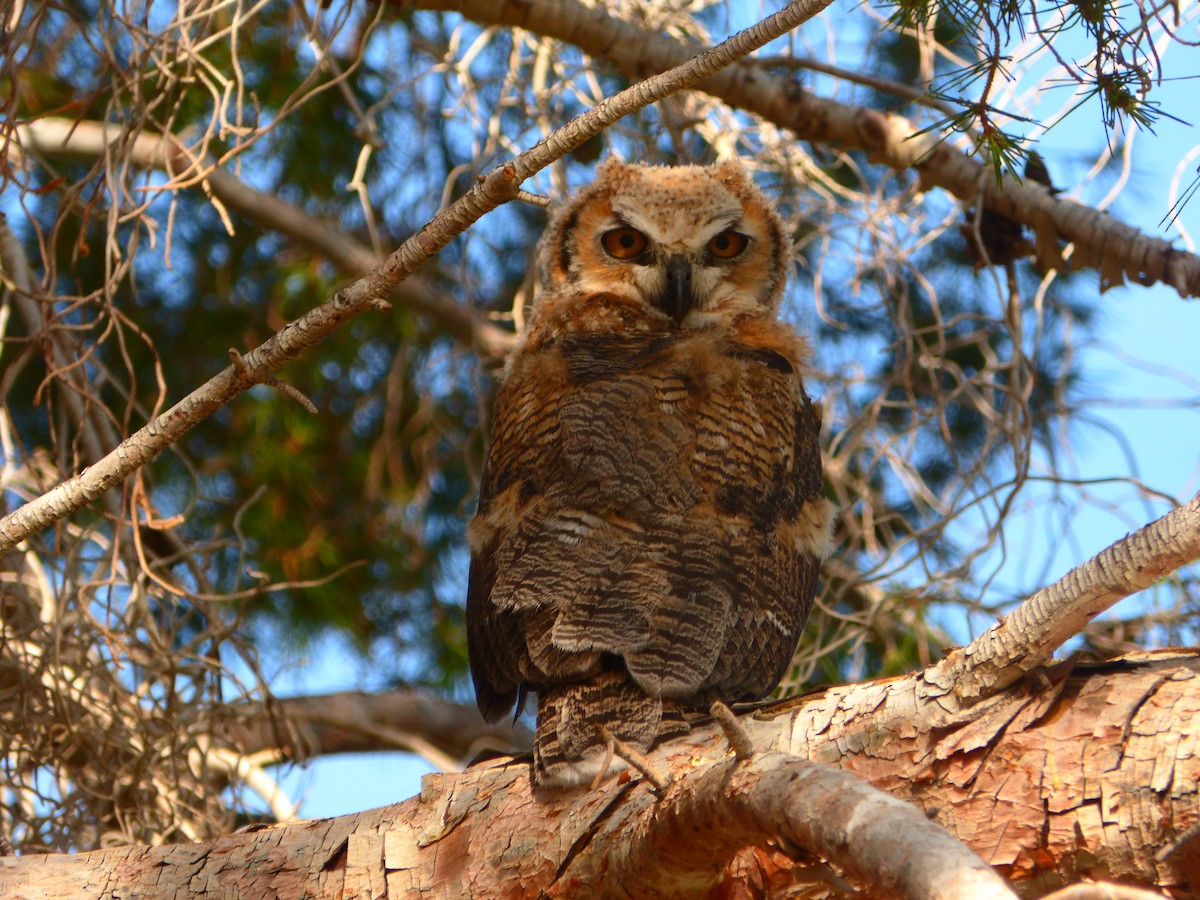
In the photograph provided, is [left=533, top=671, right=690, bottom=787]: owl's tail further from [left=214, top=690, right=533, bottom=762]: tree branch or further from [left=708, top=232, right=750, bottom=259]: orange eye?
[left=214, top=690, right=533, bottom=762]: tree branch

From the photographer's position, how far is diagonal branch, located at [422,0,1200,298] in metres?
3.39

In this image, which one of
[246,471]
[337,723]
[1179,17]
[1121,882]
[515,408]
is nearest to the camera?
[1121,882]

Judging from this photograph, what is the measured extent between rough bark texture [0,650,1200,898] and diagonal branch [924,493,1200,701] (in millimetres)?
47

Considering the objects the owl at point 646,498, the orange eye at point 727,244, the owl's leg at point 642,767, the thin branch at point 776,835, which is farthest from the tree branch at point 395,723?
the owl's leg at point 642,767

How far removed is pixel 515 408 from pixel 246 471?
8.09ft

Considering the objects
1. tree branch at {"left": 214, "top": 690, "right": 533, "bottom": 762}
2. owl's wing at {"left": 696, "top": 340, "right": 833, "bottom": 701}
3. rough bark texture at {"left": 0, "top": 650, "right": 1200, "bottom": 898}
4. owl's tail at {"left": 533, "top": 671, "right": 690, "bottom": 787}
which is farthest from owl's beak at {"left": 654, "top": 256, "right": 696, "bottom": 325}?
tree branch at {"left": 214, "top": 690, "right": 533, "bottom": 762}

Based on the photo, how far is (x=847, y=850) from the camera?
1.47 m

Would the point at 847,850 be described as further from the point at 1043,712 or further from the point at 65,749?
the point at 65,749

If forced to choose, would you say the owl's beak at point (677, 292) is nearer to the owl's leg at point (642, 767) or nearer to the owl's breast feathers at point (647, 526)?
the owl's breast feathers at point (647, 526)

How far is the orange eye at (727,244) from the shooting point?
12.2 ft

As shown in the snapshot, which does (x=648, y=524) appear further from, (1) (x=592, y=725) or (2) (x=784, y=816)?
(2) (x=784, y=816)

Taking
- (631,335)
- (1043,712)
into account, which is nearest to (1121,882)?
(1043,712)

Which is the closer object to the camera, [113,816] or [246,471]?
[113,816]

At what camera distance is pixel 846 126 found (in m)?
3.76
